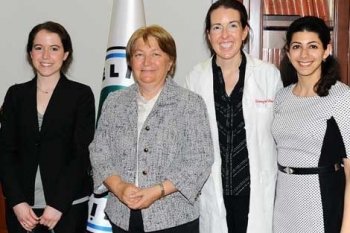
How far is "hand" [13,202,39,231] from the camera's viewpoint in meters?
2.12

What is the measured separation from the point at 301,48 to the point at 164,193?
810 millimetres

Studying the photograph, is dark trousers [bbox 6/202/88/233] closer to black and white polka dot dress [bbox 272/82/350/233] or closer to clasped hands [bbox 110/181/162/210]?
clasped hands [bbox 110/181/162/210]

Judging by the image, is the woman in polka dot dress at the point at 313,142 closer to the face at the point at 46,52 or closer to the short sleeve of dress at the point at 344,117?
the short sleeve of dress at the point at 344,117

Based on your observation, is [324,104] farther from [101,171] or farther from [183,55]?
[183,55]

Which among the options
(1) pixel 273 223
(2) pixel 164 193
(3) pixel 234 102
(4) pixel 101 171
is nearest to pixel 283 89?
(3) pixel 234 102

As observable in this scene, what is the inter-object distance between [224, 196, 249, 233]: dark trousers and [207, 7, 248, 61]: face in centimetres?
64

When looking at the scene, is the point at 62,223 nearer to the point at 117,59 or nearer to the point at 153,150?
the point at 153,150

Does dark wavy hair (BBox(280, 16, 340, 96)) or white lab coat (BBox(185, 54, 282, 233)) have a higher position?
dark wavy hair (BBox(280, 16, 340, 96))

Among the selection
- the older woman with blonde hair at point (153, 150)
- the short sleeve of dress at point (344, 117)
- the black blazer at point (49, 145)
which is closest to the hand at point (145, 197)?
the older woman with blonde hair at point (153, 150)

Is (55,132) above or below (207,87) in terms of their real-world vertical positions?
below

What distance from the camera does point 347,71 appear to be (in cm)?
347

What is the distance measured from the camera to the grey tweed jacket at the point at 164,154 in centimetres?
193

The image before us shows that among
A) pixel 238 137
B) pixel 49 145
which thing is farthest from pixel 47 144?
pixel 238 137

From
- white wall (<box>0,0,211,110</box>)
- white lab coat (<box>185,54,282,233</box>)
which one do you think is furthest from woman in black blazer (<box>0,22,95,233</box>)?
white wall (<box>0,0,211,110</box>)
